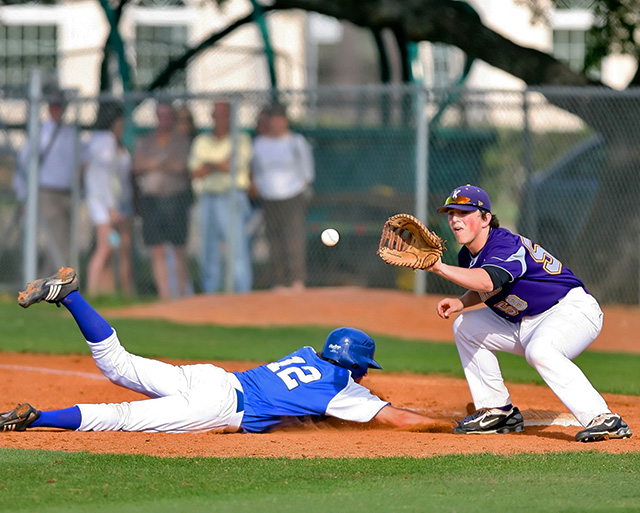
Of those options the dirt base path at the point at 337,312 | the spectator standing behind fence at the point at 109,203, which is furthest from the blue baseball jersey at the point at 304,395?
the spectator standing behind fence at the point at 109,203

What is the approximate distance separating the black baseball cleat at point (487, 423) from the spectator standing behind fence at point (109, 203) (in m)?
8.70

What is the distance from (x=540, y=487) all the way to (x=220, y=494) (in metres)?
1.41

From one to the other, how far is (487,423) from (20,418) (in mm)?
2665

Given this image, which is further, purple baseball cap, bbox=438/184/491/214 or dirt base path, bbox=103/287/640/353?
dirt base path, bbox=103/287/640/353

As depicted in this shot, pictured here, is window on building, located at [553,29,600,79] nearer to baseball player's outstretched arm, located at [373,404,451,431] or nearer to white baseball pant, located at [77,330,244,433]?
baseball player's outstretched arm, located at [373,404,451,431]

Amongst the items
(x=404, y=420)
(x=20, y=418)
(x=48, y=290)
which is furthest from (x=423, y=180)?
(x=20, y=418)

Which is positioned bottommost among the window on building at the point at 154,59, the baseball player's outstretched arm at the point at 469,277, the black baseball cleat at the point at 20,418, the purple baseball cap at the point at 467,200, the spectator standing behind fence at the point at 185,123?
the black baseball cleat at the point at 20,418

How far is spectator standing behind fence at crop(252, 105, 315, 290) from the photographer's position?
532 inches

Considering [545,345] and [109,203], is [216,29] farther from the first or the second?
[545,345]

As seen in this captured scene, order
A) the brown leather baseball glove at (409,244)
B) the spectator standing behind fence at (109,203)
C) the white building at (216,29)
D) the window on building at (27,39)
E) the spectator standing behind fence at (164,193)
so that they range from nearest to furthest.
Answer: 1. the brown leather baseball glove at (409,244)
2. the spectator standing behind fence at (164,193)
3. the spectator standing behind fence at (109,203)
4. the white building at (216,29)
5. the window on building at (27,39)

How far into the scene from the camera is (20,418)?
5.80 metres

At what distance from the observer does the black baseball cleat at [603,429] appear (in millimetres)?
5828

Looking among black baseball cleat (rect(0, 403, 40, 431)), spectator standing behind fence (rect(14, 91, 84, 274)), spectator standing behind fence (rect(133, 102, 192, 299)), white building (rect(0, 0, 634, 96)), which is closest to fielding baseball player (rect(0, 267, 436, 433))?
black baseball cleat (rect(0, 403, 40, 431))

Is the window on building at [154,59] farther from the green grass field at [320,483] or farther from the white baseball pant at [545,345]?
the green grass field at [320,483]
